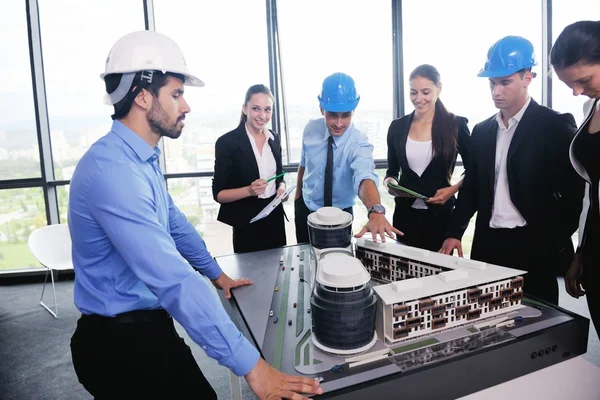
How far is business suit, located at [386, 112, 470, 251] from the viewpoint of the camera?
2707 mm

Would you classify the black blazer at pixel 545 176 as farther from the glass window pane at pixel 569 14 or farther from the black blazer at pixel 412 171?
the glass window pane at pixel 569 14

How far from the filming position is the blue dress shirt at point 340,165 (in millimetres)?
2598

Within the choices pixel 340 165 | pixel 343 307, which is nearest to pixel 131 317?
pixel 343 307

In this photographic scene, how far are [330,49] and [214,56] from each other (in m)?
1.28

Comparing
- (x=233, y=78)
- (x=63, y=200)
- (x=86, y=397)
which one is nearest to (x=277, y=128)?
(x=233, y=78)

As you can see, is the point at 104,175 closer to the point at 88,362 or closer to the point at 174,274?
the point at 174,274

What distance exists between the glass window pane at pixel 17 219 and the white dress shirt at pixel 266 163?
3.22 metres

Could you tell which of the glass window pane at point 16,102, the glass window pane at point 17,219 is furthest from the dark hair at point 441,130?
the glass window pane at point 17,219

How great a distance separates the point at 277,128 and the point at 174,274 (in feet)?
12.5

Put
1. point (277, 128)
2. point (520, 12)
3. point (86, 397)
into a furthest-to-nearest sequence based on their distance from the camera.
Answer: point (277, 128), point (520, 12), point (86, 397)

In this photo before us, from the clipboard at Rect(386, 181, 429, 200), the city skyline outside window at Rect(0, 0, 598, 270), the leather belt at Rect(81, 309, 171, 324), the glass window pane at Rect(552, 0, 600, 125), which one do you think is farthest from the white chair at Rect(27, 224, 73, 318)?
the glass window pane at Rect(552, 0, 600, 125)

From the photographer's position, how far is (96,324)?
1.40m

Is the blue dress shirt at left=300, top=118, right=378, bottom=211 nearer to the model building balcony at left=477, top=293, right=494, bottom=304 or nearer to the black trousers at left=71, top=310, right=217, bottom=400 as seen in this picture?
the model building balcony at left=477, top=293, right=494, bottom=304

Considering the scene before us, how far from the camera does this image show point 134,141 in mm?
1373
